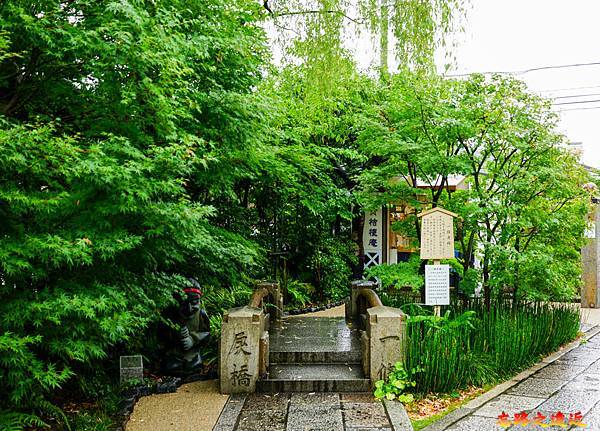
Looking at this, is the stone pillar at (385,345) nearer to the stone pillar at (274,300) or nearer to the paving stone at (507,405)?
the paving stone at (507,405)

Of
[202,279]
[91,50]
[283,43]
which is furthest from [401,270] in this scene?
[91,50]

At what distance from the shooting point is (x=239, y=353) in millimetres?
6234

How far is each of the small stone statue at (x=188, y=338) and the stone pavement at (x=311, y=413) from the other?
104 centimetres

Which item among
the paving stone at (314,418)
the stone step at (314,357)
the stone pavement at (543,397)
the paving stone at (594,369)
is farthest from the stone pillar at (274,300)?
the paving stone at (594,369)

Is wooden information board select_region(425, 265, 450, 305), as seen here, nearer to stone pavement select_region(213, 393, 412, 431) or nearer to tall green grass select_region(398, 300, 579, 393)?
tall green grass select_region(398, 300, 579, 393)

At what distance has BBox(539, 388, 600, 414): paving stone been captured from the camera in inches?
223

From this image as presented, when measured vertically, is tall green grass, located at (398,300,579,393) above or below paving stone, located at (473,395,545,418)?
above

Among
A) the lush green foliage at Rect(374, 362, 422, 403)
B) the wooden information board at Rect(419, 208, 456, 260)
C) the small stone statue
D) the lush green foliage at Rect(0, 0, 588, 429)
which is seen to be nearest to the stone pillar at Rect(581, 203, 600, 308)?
the lush green foliage at Rect(0, 0, 588, 429)

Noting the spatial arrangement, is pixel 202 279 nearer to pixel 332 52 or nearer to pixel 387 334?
Result: pixel 387 334

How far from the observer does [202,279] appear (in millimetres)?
7660

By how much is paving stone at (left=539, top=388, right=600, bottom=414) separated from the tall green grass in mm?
785

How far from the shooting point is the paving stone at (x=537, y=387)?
6.30 m

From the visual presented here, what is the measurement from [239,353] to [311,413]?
1.19m

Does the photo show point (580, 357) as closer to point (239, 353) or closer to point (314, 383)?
point (314, 383)
